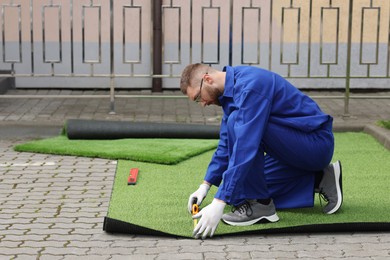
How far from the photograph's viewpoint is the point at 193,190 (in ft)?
22.1

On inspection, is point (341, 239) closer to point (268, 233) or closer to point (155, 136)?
point (268, 233)

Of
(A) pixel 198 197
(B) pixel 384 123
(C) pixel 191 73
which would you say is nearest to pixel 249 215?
(A) pixel 198 197

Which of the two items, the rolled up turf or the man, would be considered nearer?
the man

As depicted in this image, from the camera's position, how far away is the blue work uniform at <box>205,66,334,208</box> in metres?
5.35

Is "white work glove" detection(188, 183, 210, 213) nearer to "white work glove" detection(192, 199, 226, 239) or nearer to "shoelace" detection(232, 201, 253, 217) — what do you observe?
"shoelace" detection(232, 201, 253, 217)

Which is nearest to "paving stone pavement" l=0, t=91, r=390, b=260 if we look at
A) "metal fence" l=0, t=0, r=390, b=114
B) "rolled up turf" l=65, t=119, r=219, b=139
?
"rolled up turf" l=65, t=119, r=219, b=139

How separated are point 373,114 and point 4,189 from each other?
5192mm

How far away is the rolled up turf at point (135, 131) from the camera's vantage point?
898 cm

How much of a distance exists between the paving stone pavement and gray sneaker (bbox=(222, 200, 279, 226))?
8.0 inches

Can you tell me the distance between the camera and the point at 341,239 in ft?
17.7

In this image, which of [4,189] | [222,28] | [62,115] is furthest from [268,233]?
[222,28]

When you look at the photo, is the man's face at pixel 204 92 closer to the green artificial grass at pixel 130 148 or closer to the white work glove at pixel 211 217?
the white work glove at pixel 211 217

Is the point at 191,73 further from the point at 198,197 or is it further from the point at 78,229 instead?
the point at 78,229

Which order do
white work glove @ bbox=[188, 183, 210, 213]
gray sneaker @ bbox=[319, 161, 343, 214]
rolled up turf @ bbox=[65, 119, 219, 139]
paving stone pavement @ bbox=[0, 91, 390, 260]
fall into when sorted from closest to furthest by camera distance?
paving stone pavement @ bbox=[0, 91, 390, 260], white work glove @ bbox=[188, 183, 210, 213], gray sneaker @ bbox=[319, 161, 343, 214], rolled up turf @ bbox=[65, 119, 219, 139]
